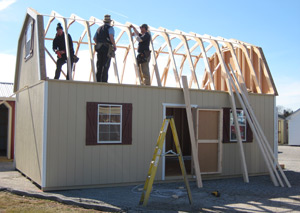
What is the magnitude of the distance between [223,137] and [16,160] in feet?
24.0

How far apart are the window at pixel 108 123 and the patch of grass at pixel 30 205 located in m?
1.99

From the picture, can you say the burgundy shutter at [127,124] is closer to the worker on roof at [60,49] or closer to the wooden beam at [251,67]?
the worker on roof at [60,49]

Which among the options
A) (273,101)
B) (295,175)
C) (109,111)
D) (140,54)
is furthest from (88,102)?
(295,175)

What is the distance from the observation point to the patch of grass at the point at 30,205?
274 inches

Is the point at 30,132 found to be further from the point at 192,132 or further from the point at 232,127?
the point at 232,127

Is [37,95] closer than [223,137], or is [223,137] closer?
[37,95]

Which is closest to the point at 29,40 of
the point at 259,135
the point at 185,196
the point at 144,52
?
the point at 144,52

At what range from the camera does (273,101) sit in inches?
483

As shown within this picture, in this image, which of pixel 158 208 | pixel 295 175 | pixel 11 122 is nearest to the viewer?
pixel 158 208

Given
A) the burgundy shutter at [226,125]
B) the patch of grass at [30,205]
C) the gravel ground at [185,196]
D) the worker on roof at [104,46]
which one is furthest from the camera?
the burgundy shutter at [226,125]

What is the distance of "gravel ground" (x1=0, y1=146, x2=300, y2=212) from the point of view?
23.7ft

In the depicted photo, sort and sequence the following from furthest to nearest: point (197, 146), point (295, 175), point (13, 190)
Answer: point (295, 175) → point (197, 146) → point (13, 190)

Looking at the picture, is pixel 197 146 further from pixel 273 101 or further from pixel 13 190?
pixel 13 190

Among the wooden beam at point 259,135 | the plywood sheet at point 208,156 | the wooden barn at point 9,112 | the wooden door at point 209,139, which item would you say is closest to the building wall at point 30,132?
the wooden barn at point 9,112
